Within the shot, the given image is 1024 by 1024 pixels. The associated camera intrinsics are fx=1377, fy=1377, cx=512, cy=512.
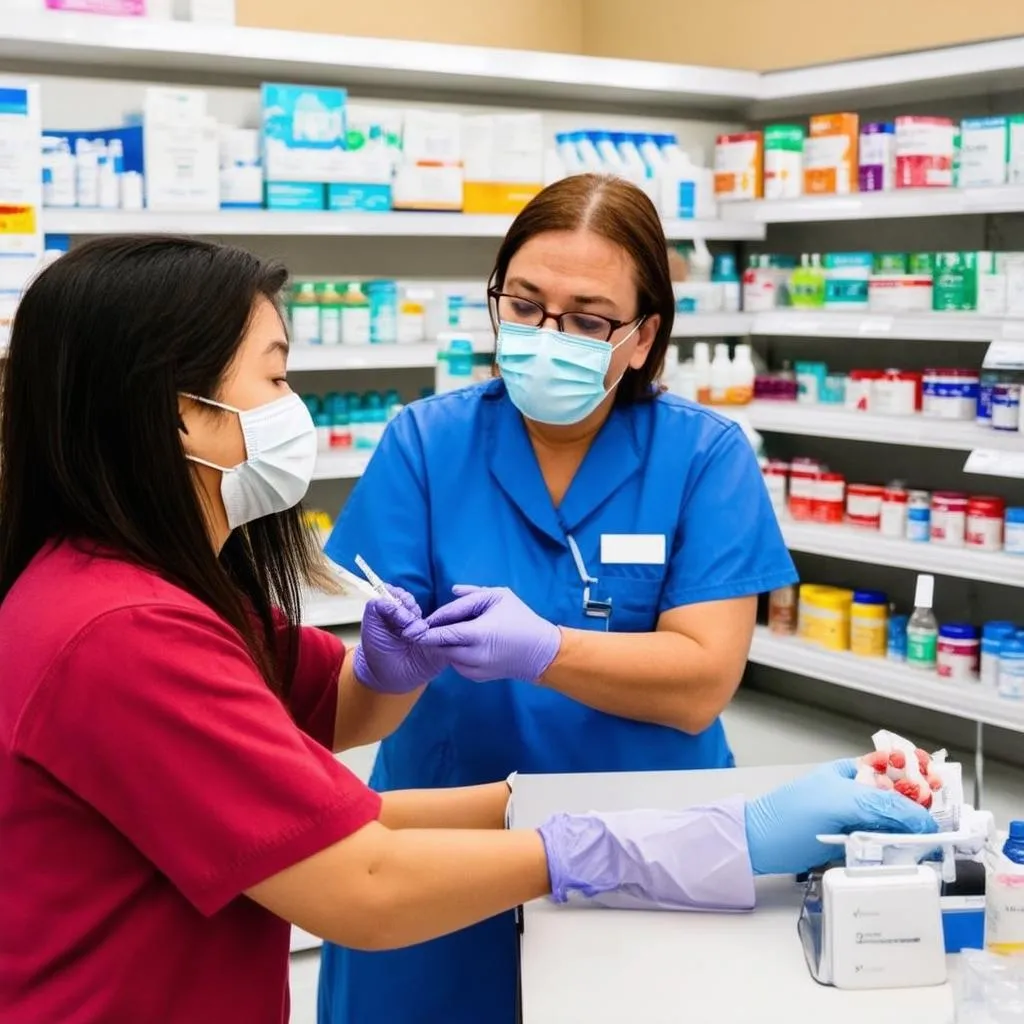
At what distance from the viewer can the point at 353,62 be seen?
160 inches

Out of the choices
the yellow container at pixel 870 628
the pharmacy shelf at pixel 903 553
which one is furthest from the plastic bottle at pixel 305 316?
the yellow container at pixel 870 628

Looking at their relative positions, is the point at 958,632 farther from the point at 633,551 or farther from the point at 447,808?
the point at 447,808

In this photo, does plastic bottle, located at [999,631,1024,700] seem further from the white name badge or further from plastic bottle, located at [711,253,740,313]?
the white name badge

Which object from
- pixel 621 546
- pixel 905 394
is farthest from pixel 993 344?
pixel 621 546

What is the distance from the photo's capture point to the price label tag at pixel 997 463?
149 inches

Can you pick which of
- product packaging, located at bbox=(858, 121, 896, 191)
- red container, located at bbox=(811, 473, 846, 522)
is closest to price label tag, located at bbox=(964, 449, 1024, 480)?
red container, located at bbox=(811, 473, 846, 522)

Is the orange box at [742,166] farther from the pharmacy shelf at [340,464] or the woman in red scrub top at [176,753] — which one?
the woman in red scrub top at [176,753]

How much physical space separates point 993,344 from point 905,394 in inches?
18.3

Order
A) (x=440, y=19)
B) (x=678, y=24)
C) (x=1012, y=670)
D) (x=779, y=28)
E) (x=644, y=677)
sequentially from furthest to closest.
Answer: (x=678, y=24), (x=440, y=19), (x=779, y=28), (x=1012, y=670), (x=644, y=677)

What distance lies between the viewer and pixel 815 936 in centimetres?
143

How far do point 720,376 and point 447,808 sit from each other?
3.18 m

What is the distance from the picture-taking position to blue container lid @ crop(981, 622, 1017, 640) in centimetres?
400

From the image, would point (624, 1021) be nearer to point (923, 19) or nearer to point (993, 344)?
point (993, 344)

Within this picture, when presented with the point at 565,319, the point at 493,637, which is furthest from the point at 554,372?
the point at 493,637
